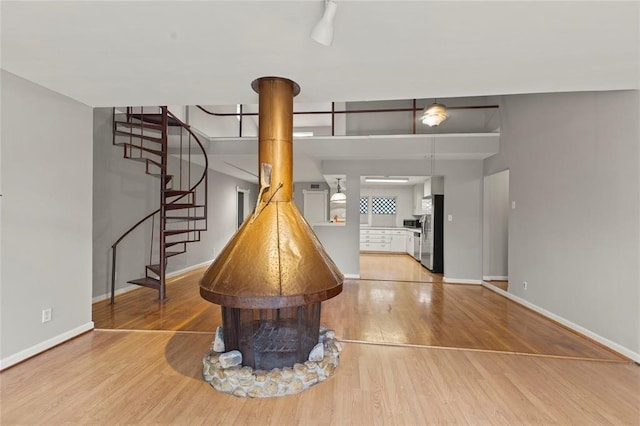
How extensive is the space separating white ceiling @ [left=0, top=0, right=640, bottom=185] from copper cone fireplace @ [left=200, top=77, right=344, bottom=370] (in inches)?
18.1

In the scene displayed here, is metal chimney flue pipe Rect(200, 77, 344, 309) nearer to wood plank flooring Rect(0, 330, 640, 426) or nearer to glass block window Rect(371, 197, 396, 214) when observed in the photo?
wood plank flooring Rect(0, 330, 640, 426)

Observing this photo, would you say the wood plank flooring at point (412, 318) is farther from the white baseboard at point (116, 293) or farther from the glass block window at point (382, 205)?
the glass block window at point (382, 205)

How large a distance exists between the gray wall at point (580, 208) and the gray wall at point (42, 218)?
5.21m

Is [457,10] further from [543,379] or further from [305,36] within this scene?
[543,379]

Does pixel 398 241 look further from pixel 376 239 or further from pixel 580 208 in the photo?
pixel 580 208

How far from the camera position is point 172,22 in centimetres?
179

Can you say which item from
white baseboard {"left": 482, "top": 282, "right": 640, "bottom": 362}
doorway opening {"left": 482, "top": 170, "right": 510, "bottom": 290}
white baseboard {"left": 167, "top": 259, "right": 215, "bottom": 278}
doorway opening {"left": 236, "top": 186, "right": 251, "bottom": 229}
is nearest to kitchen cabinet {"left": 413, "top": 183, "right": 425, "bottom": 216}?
doorway opening {"left": 482, "top": 170, "right": 510, "bottom": 290}

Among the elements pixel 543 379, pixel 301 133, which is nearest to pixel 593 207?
pixel 543 379

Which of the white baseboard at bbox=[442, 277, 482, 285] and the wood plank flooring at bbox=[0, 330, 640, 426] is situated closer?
the wood plank flooring at bbox=[0, 330, 640, 426]

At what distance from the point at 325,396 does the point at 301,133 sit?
8235 mm

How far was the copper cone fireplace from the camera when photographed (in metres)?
2.18

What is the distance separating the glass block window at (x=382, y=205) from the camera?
10.9m

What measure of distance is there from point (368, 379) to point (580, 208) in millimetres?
2947

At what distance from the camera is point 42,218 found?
278 cm
